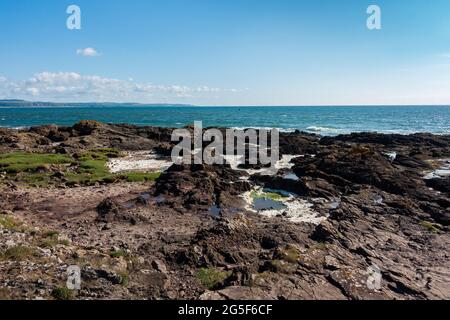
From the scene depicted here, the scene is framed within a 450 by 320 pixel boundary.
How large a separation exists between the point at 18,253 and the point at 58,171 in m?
24.1

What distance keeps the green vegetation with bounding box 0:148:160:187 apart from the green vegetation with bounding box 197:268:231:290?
Result: 22505mm

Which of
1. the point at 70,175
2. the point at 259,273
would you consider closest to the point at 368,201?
the point at 259,273

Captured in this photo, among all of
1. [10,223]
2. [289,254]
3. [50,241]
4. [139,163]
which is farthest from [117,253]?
[139,163]

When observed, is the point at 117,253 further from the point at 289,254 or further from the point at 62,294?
the point at 289,254

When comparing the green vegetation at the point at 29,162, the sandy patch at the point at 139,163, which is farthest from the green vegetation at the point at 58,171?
the sandy patch at the point at 139,163

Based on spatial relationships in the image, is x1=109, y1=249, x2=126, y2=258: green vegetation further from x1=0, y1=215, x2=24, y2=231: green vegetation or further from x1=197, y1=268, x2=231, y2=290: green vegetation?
x1=0, y1=215, x2=24, y2=231: green vegetation

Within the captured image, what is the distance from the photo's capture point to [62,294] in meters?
13.8

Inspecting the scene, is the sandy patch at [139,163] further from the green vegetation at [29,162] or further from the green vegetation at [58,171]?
the green vegetation at [29,162]

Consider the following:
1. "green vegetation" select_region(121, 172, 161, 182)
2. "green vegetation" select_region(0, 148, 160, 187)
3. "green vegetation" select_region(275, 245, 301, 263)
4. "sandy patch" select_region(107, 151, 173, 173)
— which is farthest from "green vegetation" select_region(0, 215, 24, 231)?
"sandy patch" select_region(107, 151, 173, 173)

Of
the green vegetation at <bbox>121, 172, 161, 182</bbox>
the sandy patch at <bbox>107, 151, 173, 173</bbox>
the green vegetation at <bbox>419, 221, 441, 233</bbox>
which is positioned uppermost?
the sandy patch at <bbox>107, 151, 173, 173</bbox>

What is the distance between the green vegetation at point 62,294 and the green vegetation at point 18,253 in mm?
3583

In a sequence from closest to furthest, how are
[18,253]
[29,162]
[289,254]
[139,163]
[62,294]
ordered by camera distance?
[62,294]
[18,253]
[289,254]
[29,162]
[139,163]

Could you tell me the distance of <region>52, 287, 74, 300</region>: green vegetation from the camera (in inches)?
540
